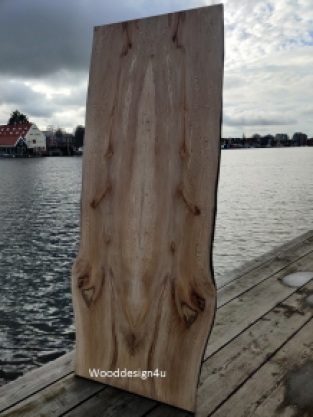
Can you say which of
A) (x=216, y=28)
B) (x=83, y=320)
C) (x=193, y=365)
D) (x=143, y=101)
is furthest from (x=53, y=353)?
(x=216, y=28)

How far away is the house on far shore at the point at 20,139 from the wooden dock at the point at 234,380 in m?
105

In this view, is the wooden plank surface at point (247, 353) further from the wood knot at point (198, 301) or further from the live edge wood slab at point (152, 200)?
the wood knot at point (198, 301)

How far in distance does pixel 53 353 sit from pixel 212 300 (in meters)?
3.82

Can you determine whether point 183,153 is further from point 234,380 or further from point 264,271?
point 264,271

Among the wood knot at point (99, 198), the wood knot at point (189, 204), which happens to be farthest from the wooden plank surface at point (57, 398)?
the wood knot at point (189, 204)

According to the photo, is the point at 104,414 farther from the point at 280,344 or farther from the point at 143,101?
the point at 143,101

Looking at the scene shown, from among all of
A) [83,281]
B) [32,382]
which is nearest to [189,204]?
[83,281]

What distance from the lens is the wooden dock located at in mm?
2179

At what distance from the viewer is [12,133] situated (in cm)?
10506

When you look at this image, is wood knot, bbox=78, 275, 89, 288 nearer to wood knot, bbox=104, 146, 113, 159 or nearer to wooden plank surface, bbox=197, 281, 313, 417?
wood knot, bbox=104, 146, 113, 159

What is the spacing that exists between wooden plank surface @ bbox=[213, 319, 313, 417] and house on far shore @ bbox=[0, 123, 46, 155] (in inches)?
4166

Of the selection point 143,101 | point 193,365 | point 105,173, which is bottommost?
point 193,365

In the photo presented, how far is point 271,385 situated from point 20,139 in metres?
106

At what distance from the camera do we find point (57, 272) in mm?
8773
